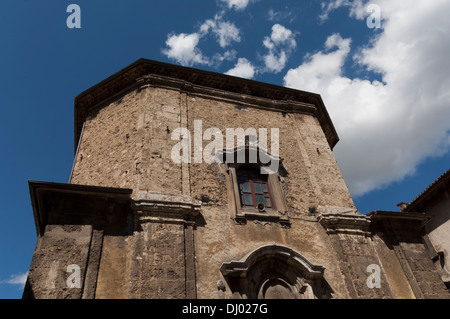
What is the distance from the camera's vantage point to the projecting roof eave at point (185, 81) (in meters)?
9.91

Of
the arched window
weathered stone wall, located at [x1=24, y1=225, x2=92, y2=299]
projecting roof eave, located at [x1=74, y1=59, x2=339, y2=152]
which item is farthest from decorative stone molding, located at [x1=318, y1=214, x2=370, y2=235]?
weathered stone wall, located at [x1=24, y1=225, x2=92, y2=299]

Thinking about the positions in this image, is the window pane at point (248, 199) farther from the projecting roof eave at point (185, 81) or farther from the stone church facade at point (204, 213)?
the projecting roof eave at point (185, 81)

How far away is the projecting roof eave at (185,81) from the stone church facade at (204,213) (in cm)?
4

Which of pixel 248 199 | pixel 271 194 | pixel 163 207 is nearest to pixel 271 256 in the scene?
pixel 248 199

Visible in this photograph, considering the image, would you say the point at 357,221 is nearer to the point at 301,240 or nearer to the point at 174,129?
the point at 301,240

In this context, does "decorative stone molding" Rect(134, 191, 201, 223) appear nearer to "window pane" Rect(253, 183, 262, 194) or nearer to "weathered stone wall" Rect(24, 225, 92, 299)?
"weathered stone wall" Rect(24, 225, 92, 299)

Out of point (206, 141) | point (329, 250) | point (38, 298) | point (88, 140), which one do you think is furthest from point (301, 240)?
point (88, 140)

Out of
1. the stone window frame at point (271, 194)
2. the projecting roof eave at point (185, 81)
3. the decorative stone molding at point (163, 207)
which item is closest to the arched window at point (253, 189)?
the stone window frame at point (271, 194)

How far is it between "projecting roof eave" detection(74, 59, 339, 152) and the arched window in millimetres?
3335

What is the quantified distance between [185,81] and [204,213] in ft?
15.0

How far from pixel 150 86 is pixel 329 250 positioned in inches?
266

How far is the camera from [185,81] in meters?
9.87

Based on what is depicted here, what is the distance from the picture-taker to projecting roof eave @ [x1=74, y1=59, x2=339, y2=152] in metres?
9.91

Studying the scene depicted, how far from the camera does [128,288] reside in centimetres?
584
